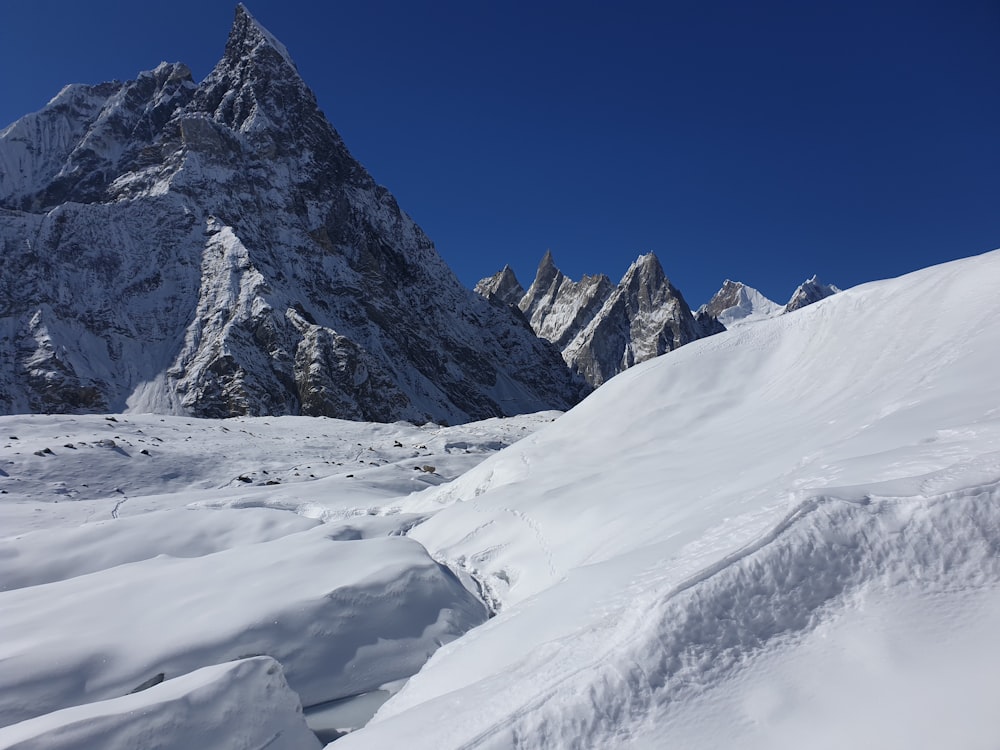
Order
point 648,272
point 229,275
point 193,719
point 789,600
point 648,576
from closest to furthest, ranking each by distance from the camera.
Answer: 1. point 789,600
2. point 648,576
3. point 193,719
4. point 229,275
5. point 648,272

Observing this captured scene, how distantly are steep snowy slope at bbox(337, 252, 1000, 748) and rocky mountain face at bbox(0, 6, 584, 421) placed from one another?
60754mm

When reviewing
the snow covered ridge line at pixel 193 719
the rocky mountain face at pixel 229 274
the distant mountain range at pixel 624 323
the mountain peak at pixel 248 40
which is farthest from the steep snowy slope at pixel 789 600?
the distant mountain range at pixel 624 323

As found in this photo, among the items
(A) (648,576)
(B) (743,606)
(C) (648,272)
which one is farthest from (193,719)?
(C) (648,272)

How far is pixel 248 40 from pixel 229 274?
236 ft

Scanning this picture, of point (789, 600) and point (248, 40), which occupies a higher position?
point (248, 40)

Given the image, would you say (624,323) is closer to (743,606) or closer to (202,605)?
(202,605)

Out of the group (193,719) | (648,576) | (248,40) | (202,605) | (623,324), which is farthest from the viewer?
(623,324)

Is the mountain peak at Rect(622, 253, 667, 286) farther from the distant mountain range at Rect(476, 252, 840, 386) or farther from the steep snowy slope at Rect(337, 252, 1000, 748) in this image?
the steep snowy slope at Rect(337, 252, 1000, 748)

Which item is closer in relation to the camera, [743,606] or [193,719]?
[743,606]

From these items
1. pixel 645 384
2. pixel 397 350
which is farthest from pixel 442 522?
pixel 397 350

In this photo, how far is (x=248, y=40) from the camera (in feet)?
387

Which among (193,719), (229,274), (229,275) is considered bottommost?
(193,719)

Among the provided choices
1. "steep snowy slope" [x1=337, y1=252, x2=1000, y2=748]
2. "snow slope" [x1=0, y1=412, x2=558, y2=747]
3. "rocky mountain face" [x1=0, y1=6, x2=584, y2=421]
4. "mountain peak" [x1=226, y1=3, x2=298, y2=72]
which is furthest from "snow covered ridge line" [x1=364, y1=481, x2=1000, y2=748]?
"mountain peak" [x1=226, y1=3, x2=298, y2=72]

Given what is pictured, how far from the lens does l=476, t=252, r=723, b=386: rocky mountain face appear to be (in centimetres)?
17200
